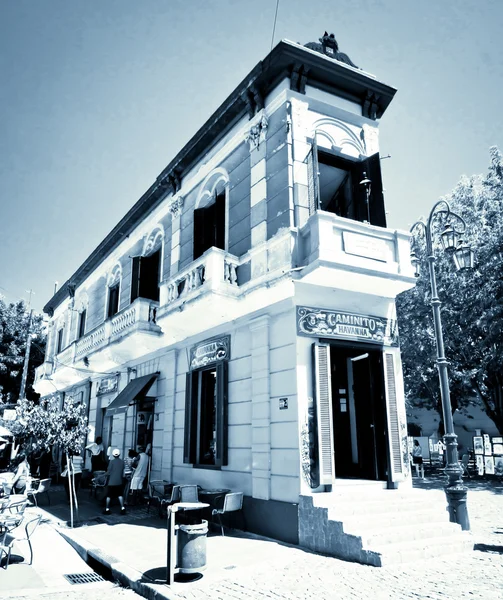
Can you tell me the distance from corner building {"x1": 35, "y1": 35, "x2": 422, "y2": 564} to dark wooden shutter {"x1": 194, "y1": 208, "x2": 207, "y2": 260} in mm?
37

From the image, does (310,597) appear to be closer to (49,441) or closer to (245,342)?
(245,342)

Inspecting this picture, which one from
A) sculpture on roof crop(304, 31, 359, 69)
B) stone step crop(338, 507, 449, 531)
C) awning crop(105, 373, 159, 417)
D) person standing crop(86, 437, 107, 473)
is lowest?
stone step crop(338, 507, 449, 531)

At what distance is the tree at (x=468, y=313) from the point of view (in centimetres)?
1550

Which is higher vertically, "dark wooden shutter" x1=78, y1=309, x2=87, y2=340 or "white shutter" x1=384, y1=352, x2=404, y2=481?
"dark wooden shutter" x1=78, y1=309, x2=87, y2=340

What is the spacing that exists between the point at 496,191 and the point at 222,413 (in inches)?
540

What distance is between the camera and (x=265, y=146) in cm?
1034

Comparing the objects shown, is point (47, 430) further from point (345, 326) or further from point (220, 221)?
point (345, 326)

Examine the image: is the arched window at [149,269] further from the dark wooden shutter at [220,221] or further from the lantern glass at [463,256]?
the lantern glass at [463,256]

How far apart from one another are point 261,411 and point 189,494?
7.03 feet

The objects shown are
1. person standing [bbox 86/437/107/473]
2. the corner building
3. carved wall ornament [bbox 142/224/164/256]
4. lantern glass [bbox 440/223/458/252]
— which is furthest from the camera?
person standing [bbox 86/437/107/473]

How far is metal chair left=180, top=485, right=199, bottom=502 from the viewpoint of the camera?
9156 millimetres

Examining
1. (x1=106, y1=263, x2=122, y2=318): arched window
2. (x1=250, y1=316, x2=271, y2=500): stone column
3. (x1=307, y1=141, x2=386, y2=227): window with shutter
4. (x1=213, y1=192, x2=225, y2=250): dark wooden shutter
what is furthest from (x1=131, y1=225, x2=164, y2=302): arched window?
(x1=307, y1=141, x2=386, y2=227): window with shutter

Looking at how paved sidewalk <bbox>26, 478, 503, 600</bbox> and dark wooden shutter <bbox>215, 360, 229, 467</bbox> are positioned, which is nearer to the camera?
paved sidewalk <bbox>26, 478, 503, 600</bbox>

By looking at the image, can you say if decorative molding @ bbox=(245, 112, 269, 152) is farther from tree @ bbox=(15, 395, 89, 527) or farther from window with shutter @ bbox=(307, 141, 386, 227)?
tree @ bbox=(15, 395, 89, 527)
